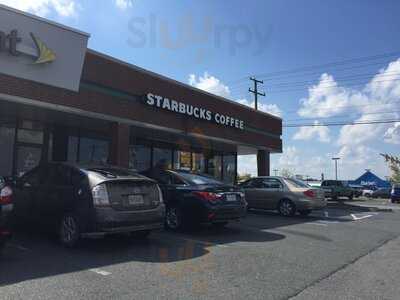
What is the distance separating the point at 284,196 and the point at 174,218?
21.9 ft

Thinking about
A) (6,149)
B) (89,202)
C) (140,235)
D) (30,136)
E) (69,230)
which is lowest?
(140,235)

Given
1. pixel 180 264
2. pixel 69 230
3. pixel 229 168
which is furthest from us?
pixel 229 168

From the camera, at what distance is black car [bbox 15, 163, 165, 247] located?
302 inches

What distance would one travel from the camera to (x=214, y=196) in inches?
396

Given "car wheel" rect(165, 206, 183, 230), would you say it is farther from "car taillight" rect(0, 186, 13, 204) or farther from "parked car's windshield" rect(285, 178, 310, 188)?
"parked car's windshield" rect(285, 178, 310, 188)

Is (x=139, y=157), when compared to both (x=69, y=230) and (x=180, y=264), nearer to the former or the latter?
(x=69, y=230)

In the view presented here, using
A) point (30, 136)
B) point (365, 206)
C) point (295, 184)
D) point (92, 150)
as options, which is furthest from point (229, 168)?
point (30, 136)

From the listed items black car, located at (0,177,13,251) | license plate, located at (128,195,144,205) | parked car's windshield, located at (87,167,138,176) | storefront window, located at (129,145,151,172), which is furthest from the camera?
storefront window, located at (129,145,151,172)

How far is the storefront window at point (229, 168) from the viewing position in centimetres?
2642

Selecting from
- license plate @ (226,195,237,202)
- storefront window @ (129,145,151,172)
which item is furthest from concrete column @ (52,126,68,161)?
license plate @ (226,195,237,202)

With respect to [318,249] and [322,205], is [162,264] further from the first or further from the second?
[322,205]

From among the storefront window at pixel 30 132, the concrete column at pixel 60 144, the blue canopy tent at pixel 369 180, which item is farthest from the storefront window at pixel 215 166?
the blue canopy tent at pixel 369 180

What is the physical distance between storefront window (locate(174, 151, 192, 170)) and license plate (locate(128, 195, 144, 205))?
13986mm

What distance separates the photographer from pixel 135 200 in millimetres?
8156
